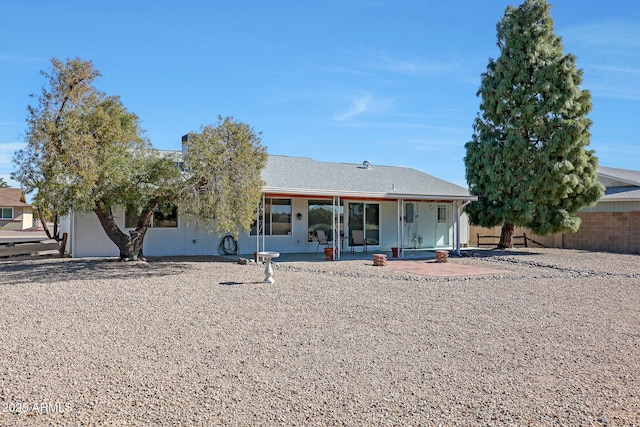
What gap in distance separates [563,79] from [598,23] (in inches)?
258

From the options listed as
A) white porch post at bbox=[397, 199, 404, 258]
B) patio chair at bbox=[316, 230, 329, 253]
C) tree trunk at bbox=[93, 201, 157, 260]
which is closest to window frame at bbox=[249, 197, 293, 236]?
patio chair at bbox=[316, 230, 329, 253]

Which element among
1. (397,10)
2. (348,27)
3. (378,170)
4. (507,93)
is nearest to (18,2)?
(348,27)

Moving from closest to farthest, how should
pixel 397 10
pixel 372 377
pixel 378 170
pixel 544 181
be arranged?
pixel 372 377 < pixel 397 10 < pixel 544 181 < pixel 378 170

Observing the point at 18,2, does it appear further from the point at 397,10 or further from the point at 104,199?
the point at 397,10

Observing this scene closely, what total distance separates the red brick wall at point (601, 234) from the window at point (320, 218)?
Result: 7784 mm

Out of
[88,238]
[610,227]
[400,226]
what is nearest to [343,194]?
[400,226]

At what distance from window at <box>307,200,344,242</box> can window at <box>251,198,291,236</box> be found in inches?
36.3

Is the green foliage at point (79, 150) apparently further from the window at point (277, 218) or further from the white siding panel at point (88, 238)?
the window at point (277, 218)

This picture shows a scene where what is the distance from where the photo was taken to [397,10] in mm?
Answer: 12680

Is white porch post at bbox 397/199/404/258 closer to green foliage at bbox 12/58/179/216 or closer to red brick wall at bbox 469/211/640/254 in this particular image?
red brick wall at bbox 469/211/640/254

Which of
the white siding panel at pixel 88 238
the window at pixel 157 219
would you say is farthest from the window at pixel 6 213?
the window at pixel 157 219

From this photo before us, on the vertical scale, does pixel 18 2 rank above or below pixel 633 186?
above

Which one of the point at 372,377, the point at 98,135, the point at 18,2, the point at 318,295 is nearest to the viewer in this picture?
the point at 372,377

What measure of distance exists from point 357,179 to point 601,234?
11.7m
